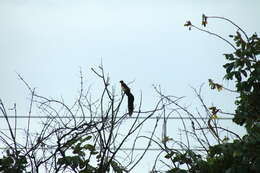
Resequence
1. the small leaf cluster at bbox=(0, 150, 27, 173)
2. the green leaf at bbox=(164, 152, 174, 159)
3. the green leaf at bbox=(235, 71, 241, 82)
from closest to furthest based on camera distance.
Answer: the small leaf cluster at bbox=(0, 150, 27, 173) < the green leaf at bbox=(164, 152, 174, 159) < the green leaf at bbox=(235, 71, 241, 82)

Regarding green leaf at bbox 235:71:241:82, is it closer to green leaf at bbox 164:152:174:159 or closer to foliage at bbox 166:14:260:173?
foliage at bbox 166:14:260:173

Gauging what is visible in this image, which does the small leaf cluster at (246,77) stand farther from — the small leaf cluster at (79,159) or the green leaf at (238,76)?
the small leaf cluster at (79,159)

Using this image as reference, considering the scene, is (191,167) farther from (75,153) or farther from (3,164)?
(3,164)

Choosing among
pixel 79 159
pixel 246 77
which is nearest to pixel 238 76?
pixel 246 77

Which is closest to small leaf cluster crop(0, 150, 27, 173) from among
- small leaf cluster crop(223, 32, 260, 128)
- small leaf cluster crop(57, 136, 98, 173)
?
small leaf cluster crop(57, 136, 98, 173)

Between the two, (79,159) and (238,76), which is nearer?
(79,159)

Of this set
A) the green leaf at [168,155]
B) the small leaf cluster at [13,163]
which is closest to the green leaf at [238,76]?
the green leaf at [168,155]

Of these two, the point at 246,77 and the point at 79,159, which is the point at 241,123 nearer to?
the point at 246,77

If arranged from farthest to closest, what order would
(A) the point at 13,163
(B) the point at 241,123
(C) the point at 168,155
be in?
(B) the point at 241,123
(C) the point at 168,155
(A) the point at 13,163

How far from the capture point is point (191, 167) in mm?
2295

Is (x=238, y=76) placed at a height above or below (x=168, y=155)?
above

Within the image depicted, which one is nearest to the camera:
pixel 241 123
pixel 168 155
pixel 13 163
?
pixel 13 163

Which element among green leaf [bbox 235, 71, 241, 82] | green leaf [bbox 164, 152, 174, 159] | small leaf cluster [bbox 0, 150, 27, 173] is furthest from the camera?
green leaf [bbox 235, 71, 241, 82]

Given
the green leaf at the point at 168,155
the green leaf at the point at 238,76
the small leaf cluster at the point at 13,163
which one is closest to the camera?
the small leaf cluster at the point at 13,163
